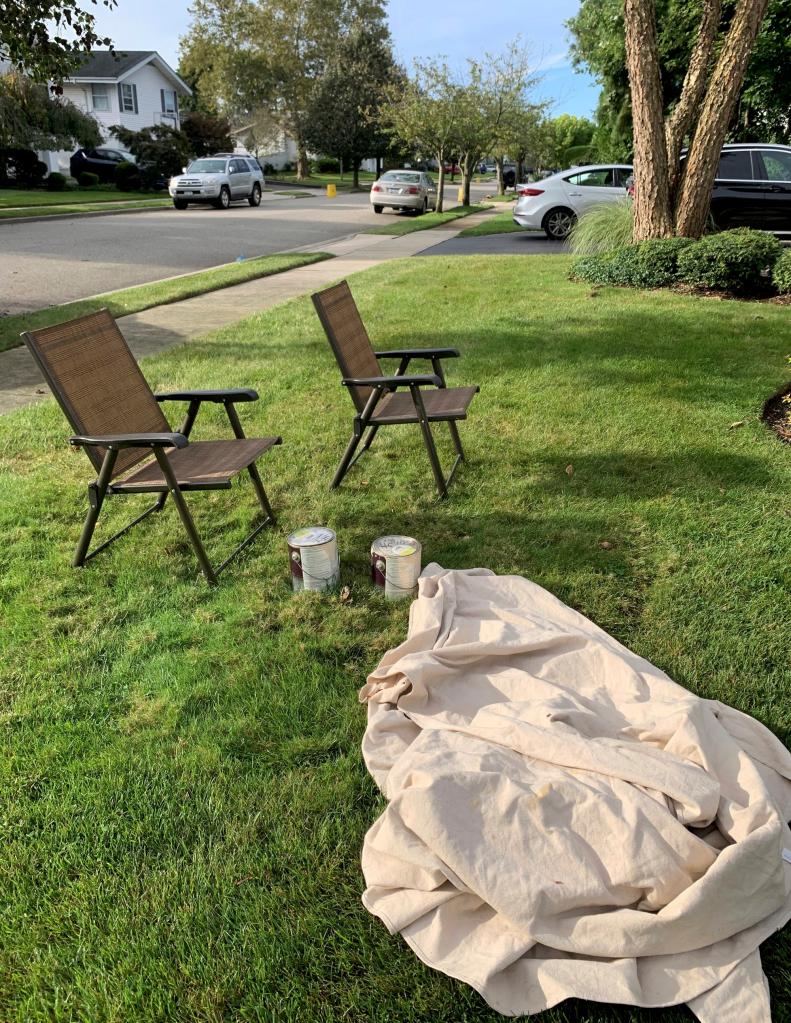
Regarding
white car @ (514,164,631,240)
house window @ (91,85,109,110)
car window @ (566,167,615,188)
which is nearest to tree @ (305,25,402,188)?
house window @ (91,85,109,110)

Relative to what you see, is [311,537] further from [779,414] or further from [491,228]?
[491,228]

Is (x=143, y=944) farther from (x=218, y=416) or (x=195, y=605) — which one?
(x=218, y=416)

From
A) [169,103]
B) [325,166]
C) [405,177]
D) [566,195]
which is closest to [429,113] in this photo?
[405,177]

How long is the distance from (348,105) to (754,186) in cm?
3854

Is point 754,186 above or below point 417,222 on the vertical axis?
above

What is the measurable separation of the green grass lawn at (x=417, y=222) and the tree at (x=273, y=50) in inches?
1120

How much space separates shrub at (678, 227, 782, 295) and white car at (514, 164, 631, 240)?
626 cm

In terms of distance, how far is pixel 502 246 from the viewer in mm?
15836

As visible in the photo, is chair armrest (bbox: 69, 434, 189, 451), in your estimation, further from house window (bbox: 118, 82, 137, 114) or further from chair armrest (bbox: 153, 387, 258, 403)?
house window (bbox: 118, 82, 137, 114)

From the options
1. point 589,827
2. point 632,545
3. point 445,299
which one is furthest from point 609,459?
point 445,299

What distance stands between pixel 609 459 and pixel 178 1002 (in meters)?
3.79

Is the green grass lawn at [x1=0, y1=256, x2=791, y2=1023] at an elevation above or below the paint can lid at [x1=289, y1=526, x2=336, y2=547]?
below

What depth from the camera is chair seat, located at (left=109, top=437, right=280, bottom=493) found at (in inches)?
129

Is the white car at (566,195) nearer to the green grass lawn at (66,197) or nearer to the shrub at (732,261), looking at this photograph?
the shrub at (732,261)
